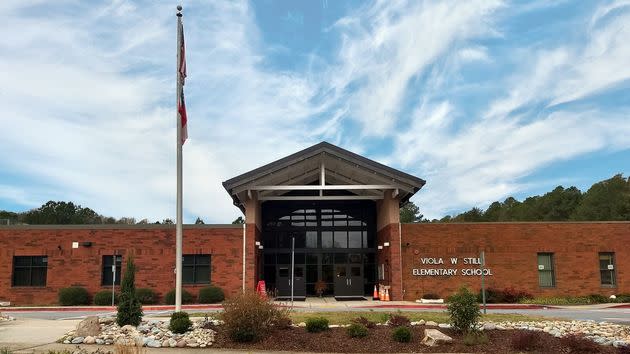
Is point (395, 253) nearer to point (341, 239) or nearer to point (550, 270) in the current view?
point (341, 239)

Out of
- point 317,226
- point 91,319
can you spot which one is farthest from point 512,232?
point 91,319

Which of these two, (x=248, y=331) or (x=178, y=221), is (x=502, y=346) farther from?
(x=178, y=221)

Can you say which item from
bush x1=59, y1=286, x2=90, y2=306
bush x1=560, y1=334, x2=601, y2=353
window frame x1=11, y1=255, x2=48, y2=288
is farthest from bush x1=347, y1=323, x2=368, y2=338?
window frame x1=11, y1=255, x2=48, y2=288

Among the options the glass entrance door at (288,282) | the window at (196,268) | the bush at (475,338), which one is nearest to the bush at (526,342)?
the bush at (475,338)

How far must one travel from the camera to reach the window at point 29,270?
1160 inches

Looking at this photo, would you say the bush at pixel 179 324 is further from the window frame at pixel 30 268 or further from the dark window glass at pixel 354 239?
the dark window glass at pixel 354 239

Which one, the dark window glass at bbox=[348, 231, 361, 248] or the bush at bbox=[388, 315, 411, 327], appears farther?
the dark window glass at bbox=[348, 231, 361, 248]

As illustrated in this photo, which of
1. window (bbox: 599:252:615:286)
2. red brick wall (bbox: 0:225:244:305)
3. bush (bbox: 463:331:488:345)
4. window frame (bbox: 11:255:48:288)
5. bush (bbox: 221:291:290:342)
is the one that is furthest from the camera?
window (bbox: 599:252:615:286)

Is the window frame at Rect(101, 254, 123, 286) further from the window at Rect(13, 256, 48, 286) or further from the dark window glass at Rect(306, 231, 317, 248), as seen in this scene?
the dark window glass at Rect(306, 231, 317, 248)

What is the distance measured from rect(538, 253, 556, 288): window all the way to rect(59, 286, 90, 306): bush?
22439mm

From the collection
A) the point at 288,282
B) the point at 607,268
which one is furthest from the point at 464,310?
the point at 607,268

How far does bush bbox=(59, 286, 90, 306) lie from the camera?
28234 mm

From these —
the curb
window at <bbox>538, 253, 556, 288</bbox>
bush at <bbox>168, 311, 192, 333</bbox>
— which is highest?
window at <bbox>538, 253, 556, 288</bbox>

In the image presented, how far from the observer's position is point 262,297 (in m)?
13.6
